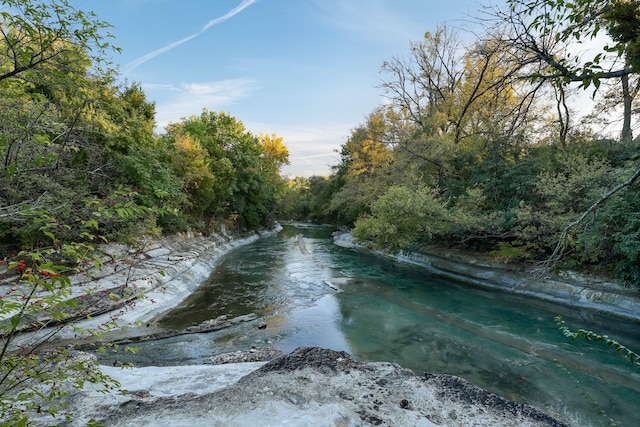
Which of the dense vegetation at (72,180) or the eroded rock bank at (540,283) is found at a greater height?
the dense vegetation at (72,180)

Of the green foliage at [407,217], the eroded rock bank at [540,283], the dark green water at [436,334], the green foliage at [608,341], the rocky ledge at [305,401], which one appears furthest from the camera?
the green foliage at [407,217]

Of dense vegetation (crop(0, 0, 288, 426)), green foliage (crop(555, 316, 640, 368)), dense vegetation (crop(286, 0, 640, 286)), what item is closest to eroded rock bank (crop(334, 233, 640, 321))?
dense vegetation (crop(286, 0, 640, 286))

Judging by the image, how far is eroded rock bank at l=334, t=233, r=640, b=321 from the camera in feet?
34.2

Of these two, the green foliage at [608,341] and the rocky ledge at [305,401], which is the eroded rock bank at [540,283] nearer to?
the rocky ledge at [305,401]

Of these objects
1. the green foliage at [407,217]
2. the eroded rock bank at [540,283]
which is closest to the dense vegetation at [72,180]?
the eroded rock bank at [540,283]

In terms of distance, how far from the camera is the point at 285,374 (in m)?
5.04

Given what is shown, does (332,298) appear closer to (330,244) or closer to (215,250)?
(215,250)

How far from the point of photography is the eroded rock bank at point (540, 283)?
10422 millimetres

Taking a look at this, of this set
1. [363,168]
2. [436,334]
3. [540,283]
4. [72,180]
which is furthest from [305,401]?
[363,168]

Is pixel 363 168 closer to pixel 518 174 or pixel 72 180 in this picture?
pixel 518 174

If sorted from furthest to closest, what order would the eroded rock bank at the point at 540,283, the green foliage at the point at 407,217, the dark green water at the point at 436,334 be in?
the green foliage at the point at 407,217, the eroded rock bank at the point at 540,283, the dark green water at the point at 436,334

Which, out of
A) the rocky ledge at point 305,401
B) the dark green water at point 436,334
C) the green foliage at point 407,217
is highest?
the green foliage at point 407,217

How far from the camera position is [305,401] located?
4215mm

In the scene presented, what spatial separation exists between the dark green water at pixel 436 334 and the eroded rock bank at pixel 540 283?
54 centimetres
